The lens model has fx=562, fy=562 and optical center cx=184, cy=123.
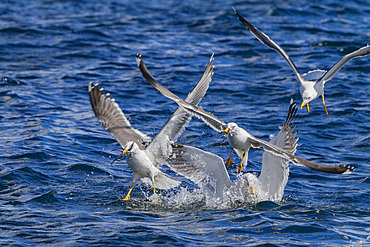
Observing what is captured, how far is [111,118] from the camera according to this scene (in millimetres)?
9094

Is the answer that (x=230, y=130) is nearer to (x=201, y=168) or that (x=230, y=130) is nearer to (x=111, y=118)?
(x=201, y=168)

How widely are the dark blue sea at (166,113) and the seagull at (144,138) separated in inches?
14.9

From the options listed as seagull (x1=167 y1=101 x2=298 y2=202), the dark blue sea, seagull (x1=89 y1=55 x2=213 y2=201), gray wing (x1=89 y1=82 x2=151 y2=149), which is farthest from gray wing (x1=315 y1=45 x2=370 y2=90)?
gray wing (x1=89 y1=82 x2=151 y2=149)

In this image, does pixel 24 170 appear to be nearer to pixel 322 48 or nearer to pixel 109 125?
pixel 109 125

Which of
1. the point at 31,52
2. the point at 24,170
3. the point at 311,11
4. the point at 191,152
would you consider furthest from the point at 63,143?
the point at 311,11

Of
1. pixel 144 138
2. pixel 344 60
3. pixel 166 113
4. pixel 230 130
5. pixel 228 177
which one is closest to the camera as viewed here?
Result: pixel 230 130

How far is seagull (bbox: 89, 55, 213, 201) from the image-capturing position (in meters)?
8.38

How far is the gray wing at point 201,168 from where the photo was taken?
8.31 m

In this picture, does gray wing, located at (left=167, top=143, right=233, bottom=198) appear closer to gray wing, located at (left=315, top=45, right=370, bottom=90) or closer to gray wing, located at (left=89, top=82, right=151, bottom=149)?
gray wing, located at (left=89, top=82, right=151, bottom=149)

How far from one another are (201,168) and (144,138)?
4.22ft

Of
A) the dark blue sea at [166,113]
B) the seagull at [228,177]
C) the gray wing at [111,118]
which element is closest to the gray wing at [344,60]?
the dark blue sea at [166,113]

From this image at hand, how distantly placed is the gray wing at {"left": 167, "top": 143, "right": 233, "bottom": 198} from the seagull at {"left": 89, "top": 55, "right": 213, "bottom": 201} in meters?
0.18

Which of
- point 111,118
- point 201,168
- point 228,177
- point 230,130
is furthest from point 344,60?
point 111,118

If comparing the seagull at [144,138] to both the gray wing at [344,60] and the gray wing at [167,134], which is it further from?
the gray wing at [344,60]
